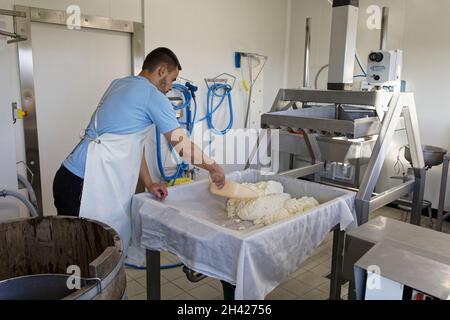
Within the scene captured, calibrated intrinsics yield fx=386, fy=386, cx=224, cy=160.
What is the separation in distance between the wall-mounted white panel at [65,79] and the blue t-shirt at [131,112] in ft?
4.69

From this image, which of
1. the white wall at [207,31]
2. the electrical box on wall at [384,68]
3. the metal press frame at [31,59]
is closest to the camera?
the electrical box on wall at [384,68]

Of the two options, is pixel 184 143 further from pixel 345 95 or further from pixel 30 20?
pixel 30 20

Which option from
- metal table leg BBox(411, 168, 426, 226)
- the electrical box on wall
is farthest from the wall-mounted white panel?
metal table leg BBox(411, 168, 426, 226)

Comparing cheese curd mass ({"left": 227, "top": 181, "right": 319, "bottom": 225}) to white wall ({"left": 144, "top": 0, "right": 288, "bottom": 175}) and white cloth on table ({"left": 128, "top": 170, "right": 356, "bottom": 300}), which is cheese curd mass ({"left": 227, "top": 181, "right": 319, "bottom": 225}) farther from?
white wall ({"left": 144, "top": 0, "right": 288, "bottom": 175})

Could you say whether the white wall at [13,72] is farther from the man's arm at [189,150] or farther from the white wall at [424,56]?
the white wall at [424,56]

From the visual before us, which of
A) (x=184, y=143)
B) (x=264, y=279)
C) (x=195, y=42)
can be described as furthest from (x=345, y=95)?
(x=195, y=42)

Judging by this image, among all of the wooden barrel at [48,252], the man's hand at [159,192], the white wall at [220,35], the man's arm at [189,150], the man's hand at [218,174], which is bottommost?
the wooden barrel at [48,252]

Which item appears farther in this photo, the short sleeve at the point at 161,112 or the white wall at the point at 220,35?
the white wall at the point at 220,35

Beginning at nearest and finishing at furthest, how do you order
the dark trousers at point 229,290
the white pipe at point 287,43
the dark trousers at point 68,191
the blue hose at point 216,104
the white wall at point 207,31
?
1. the dark trousers at point 229,290
2. the dark trousers at point 68,191
3. the white wall at point 207,31
4. the blue hose at point 216,104
5. the white pipe at point 287,43

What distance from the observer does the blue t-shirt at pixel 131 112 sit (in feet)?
6.13

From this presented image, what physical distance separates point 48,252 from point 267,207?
98cm

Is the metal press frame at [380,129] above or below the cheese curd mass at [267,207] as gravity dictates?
above

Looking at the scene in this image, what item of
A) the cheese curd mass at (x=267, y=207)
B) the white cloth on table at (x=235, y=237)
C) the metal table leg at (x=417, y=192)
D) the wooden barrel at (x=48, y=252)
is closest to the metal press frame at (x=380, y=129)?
the metal table leg at (x=417, y=192)

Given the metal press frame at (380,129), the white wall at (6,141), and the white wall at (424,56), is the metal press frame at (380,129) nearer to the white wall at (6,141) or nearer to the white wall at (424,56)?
the white wall at (6,141)
